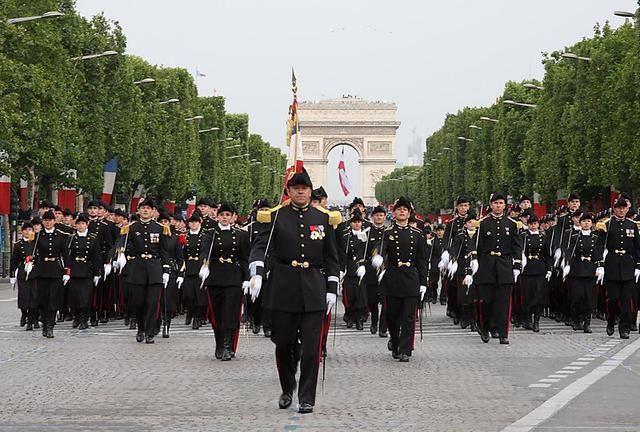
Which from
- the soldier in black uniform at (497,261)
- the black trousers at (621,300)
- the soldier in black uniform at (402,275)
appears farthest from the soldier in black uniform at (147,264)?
the black trousers at (621,300)

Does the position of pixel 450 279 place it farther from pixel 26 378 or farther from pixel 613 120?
pixel 613 120

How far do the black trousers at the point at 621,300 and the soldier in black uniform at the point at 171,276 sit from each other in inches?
244

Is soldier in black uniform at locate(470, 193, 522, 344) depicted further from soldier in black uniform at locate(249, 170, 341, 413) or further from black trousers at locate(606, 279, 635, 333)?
soldier in black uniform at locate(249, 170, 341, 413)

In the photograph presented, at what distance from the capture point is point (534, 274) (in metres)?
24.2

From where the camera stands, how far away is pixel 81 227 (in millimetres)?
24109

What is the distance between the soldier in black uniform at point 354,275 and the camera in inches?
945

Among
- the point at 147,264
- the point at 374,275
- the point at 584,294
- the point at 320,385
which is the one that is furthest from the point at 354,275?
the point at 320,385

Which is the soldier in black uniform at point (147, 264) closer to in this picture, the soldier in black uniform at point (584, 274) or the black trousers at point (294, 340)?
the soldier in black uniform at point (584, 274)

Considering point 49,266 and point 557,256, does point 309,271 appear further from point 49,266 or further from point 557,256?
point 557,256

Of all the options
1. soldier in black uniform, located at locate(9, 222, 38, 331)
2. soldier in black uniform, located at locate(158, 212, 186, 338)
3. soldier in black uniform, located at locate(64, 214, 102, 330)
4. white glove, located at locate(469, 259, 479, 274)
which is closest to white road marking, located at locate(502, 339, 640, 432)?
white glove, located at locate(469, 259, 479, 274)

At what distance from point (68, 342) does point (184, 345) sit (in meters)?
1.72

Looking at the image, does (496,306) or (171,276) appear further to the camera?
(171,276)

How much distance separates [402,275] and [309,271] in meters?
5.02

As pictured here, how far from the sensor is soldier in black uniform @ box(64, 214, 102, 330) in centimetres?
2372
